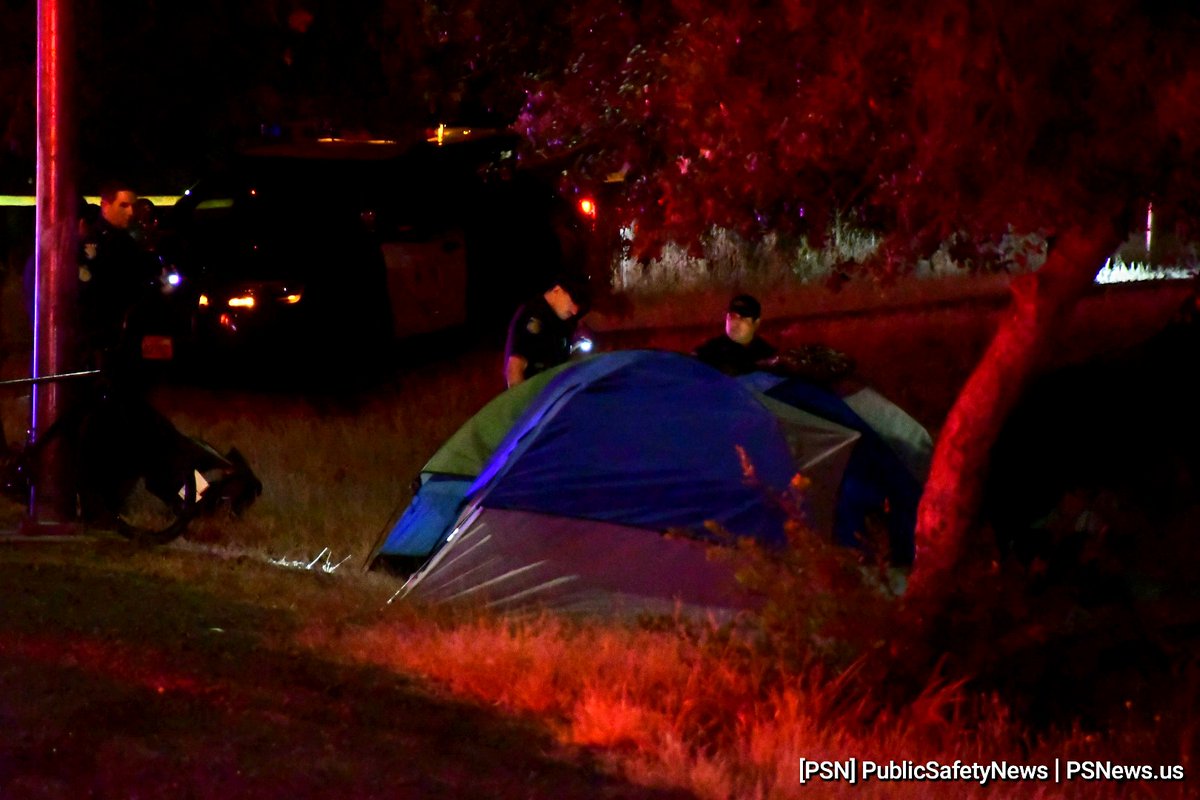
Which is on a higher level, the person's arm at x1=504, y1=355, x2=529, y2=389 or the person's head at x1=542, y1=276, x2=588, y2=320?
the person's head at x1=542, y1=276, x2=588, y2=320

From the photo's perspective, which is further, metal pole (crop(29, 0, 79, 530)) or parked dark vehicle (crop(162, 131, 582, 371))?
parked dark vehicle (crop(162, 131, 582, 371))

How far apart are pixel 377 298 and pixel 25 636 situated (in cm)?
863

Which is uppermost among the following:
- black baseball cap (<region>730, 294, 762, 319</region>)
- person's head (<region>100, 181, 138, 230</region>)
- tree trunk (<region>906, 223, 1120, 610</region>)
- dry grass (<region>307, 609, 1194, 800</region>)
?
person's head (<region>100, 181, 138, 230</region>)

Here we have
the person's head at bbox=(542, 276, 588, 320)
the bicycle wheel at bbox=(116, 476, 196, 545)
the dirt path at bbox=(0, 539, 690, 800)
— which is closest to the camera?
the dirt path at bbox=(0, 539, 690, 800)

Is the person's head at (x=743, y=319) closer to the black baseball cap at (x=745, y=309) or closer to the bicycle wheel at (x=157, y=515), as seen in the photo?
the black baseball cap at (x=745, y=309)

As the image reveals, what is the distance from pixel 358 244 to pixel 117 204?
5.93 metres

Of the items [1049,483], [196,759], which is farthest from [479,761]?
[1049,483]

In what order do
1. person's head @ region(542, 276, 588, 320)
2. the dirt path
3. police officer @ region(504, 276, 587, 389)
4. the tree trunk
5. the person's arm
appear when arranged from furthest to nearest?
person's head @ region(542, 276, 588, 320), police officer @ region(504, 276, 587, 389), the person's arm, the tree trunk, the dirt path

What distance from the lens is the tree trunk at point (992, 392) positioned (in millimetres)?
7180

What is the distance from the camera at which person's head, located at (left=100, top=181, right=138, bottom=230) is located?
946 cm

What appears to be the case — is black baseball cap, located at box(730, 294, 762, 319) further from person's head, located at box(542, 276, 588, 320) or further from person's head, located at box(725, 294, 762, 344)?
person's head, located at box(542, 276, 588, 320)

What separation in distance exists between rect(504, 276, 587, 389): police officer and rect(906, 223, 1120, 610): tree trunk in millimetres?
3033

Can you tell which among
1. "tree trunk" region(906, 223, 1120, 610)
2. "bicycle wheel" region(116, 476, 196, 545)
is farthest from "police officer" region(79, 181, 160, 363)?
"tree trunk" region(906, 223, 1120, 610)

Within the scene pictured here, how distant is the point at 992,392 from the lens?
7445 millimetres
